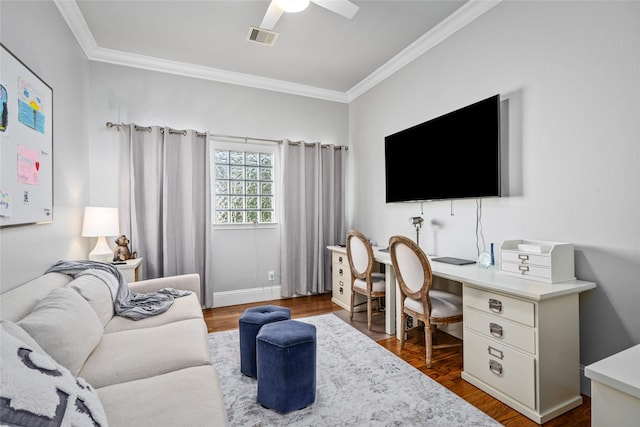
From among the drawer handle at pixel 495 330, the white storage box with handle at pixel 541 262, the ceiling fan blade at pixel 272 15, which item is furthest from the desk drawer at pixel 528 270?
the ceiling fan blade at pixel 272 15

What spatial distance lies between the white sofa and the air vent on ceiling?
2.44 m

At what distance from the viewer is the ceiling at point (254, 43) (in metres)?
2.58

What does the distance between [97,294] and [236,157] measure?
2.44 meters

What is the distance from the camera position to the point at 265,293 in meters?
4.04

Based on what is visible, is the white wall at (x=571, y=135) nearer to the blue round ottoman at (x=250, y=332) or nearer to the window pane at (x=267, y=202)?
the blue round ottoman at (x=250, y=332)

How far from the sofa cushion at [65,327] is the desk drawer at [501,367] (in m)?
2.19

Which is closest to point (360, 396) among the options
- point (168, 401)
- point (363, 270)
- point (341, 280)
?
point (168, 401)

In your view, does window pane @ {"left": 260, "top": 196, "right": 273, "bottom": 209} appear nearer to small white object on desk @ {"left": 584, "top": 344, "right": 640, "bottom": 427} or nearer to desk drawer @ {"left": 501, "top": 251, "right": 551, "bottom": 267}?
desk drawer @ {"left": 501, "top": 251, "right": 551, "bottom": 267}

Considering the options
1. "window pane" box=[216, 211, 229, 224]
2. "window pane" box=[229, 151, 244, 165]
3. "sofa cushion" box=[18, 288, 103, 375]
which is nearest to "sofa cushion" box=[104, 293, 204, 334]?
"sofa cushion" box=[18, 288, 103, 375]

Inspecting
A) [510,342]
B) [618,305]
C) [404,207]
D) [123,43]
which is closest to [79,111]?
[123,43]

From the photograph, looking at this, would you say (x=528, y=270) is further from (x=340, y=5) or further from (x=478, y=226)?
(x=340, y=5)

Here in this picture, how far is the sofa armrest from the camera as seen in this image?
253cm

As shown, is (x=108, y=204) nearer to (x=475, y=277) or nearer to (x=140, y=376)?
(x=140, y=376)

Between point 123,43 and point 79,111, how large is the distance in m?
0.84
